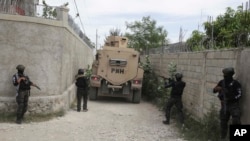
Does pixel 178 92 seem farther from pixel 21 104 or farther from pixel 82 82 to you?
pixel 21 104

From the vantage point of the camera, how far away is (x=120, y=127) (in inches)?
360

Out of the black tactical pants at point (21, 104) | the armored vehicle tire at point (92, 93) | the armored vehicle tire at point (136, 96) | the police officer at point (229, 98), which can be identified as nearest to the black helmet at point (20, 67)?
the black tactical pants at point (21, 104)

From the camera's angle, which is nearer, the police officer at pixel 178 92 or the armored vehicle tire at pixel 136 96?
the police officer at pixel 178 92

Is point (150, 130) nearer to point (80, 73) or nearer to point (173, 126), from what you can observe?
point (173, 126)

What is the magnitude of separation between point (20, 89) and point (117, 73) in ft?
17.8

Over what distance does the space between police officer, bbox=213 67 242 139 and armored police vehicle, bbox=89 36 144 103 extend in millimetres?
6920

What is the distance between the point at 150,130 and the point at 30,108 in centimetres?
305

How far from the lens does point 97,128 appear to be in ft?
28.9

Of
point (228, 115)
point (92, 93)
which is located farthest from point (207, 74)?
point (92, 93)

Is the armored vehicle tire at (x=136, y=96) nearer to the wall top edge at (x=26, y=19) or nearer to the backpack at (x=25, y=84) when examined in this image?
the wall top edge at (x=26, y=19)

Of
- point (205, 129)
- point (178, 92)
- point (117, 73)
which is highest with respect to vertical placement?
point (117, 73)

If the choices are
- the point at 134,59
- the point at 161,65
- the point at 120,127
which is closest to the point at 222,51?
the point at 120,127

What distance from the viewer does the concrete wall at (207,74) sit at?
6.69m

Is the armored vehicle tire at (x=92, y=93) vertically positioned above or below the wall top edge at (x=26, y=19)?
below
